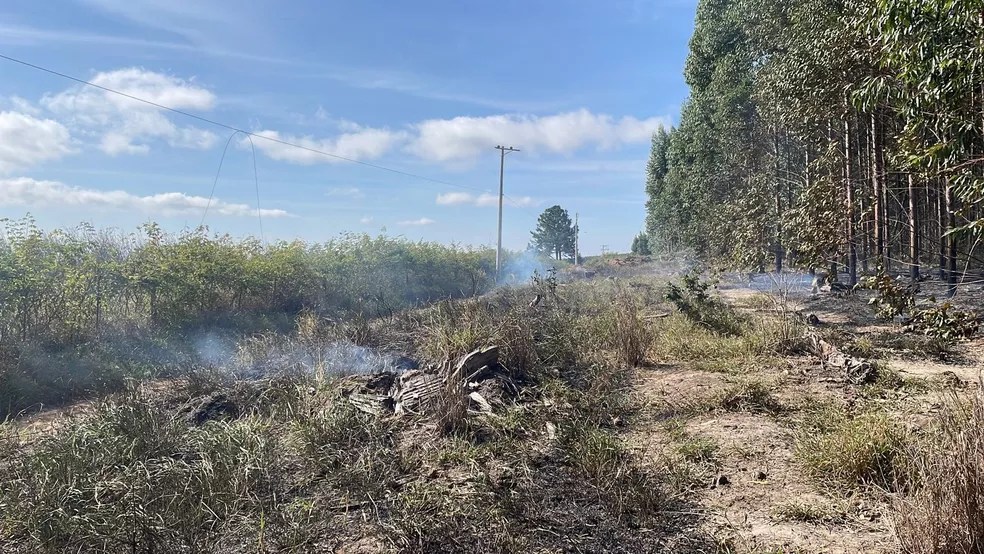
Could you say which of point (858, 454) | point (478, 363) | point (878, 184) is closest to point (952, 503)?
point (858, 454)

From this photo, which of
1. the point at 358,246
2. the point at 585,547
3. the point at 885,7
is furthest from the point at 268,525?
the point at 358,246

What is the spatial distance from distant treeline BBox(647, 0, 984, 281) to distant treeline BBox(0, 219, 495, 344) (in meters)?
6.23

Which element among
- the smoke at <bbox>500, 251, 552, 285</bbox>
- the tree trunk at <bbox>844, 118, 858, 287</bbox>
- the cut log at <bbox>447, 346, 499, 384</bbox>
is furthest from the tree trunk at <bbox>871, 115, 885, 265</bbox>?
the smoke at <bbox>500, 251, 552, 285</bbox>

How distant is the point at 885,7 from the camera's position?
3.98 m

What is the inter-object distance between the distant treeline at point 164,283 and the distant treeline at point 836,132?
6227 mm

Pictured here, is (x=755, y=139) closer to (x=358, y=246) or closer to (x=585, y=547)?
(x=358, y=246)

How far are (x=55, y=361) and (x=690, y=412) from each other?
302 inches

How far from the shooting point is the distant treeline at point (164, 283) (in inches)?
290

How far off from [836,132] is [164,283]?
13.9 m

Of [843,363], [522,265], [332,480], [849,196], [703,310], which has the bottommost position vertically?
[332,480]

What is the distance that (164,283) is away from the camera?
9031 mm

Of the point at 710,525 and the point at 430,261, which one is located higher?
the point at 430,261

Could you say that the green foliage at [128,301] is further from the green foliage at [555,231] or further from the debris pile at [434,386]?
the green foliage at [555,231]

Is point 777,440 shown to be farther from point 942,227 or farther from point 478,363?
point 942,227
